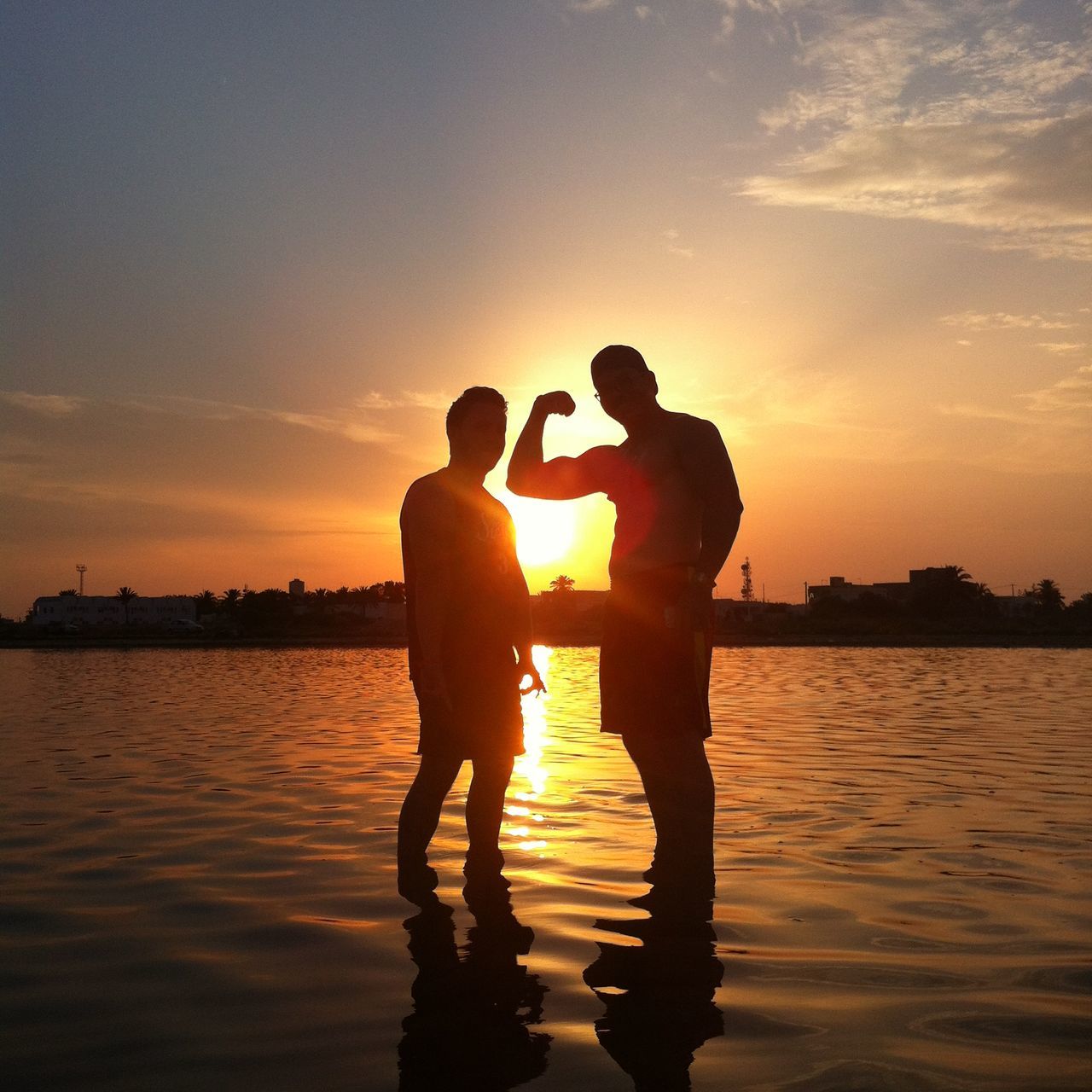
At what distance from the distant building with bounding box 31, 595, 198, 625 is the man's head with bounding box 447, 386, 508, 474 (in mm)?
143457

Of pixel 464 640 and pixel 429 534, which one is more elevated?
pixel 429 534

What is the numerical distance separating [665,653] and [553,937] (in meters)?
1.15

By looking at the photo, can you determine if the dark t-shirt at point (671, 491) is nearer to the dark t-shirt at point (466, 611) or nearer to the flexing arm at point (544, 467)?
the flexing arm at point (544, 467)

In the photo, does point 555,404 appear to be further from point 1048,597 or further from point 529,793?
point 1048,597

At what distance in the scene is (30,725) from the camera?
13.5 meters

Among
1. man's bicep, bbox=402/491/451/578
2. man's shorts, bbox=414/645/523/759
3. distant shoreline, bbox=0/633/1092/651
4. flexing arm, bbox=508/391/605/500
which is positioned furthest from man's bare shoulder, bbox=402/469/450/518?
distant shoreline, bbox=0/633/1092/651

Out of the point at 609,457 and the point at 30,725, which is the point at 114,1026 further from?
the point at 30,725

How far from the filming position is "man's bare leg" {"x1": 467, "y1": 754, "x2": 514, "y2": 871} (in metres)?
4.43

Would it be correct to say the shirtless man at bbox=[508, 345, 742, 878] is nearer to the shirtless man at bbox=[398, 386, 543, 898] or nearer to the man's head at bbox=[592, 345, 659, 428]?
the man's head at bbox=[592, 345, 659, 428]

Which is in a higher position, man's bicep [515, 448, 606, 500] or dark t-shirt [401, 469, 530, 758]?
man's bicep [515, 448, 606, 500]

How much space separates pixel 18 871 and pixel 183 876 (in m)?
0.85

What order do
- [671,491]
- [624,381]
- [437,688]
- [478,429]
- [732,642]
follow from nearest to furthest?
[671,491] < [624,381] < [437,688] < [478,429] < [732,642]

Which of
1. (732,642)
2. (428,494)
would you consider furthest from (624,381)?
(732,642)

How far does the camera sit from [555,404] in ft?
14.1
